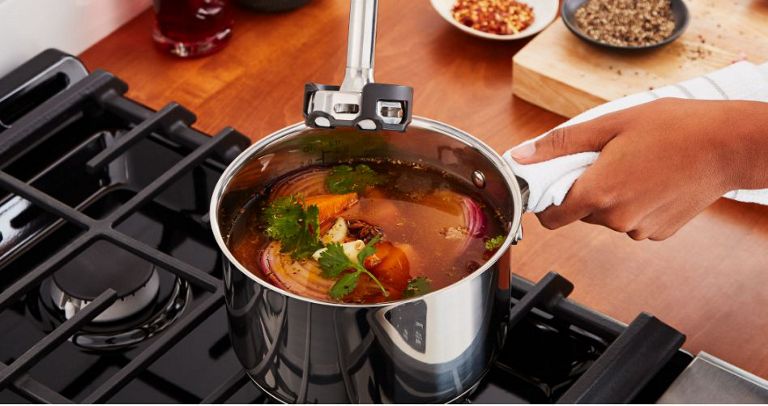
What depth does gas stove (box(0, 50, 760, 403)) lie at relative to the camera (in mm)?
801

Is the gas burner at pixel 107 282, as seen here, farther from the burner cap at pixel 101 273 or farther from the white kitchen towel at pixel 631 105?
the white kitchen towel at pixel 631 105

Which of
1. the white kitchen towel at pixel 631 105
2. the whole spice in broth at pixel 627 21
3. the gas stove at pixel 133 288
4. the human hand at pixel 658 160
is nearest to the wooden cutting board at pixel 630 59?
the whole spice in broth at pixel 627 21

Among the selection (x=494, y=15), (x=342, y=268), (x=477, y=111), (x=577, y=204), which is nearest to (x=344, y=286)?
(x=342, y=268)

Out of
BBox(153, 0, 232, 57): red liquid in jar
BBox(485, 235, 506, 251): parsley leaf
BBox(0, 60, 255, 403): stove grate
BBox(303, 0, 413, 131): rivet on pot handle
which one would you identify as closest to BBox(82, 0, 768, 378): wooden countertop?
BBox(153, 0, 232, 57): red liquid in jar

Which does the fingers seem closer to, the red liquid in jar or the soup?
the soup

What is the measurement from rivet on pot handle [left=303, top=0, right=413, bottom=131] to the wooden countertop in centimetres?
35

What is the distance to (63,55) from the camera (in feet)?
3.65

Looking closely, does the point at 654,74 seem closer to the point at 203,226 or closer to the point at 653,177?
the point at 653,177

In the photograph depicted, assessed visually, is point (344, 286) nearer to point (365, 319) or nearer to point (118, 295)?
point (365, 319)

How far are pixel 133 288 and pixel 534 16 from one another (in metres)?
0.67

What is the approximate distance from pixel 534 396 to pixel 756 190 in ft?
1.03

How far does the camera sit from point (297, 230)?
747 mm

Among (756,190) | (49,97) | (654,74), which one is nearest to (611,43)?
(654,74)

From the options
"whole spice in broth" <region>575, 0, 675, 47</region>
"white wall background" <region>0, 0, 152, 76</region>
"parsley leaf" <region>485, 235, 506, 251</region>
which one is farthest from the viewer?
"whole spice in broth" <region>575, 0, 675, 47</region>
